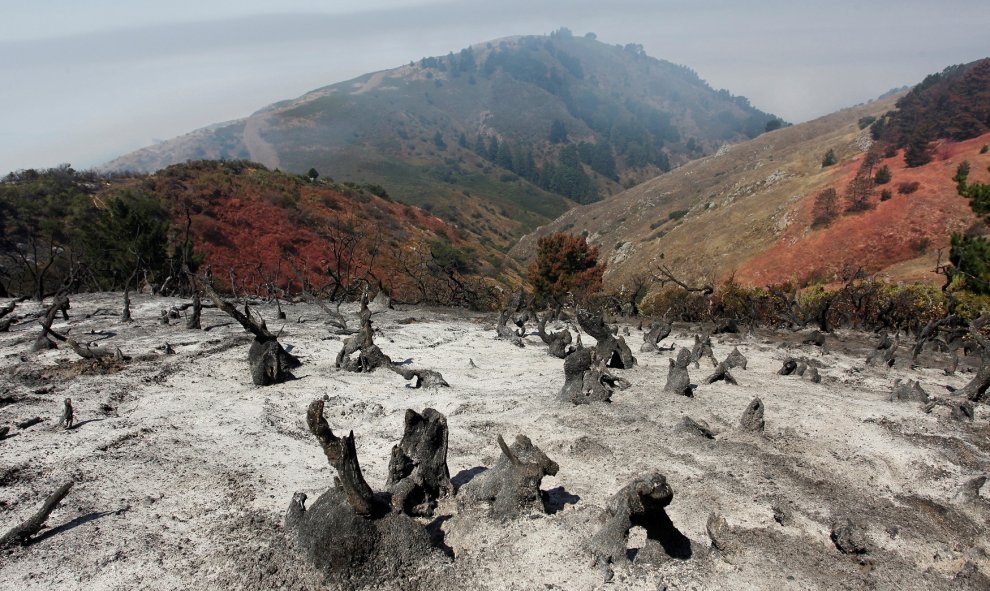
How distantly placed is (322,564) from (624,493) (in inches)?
128

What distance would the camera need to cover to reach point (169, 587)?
4992mm

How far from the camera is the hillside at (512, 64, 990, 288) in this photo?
135ft

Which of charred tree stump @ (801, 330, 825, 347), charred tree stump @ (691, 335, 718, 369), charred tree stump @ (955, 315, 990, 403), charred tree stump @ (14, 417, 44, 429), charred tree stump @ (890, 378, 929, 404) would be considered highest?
charred tree stump @ (14, 417, 44, 429)

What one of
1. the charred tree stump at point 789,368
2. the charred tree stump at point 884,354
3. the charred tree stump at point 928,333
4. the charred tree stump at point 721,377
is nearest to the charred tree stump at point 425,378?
the charred tree stump at point 721,377

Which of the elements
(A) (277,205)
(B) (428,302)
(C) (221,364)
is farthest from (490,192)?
(C) (221,364)

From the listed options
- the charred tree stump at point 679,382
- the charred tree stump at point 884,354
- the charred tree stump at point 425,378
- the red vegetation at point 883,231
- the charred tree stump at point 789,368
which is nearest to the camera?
the charred tree stump at point 679,382

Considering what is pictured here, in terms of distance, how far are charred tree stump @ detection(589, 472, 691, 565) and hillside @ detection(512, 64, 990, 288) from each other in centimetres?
2623

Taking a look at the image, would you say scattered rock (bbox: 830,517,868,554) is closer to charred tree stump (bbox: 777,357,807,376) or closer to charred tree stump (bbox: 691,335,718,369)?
charred tree stump (bbox: 777,357,807,376)

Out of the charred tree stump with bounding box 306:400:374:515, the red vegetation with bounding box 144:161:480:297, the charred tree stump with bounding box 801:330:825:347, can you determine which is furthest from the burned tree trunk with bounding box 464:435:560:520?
the red vegetation with bounding box 144:161:480:297

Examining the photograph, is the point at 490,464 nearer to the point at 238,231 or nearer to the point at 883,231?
the point at 883,231

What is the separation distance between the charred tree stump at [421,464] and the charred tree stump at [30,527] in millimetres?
3535

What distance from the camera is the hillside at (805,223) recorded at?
41.2m

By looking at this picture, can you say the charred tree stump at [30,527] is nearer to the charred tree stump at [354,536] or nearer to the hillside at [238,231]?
the charred tree stump at [354,536]

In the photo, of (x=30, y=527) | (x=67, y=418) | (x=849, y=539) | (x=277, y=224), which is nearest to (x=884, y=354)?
(x=849, y=539)
